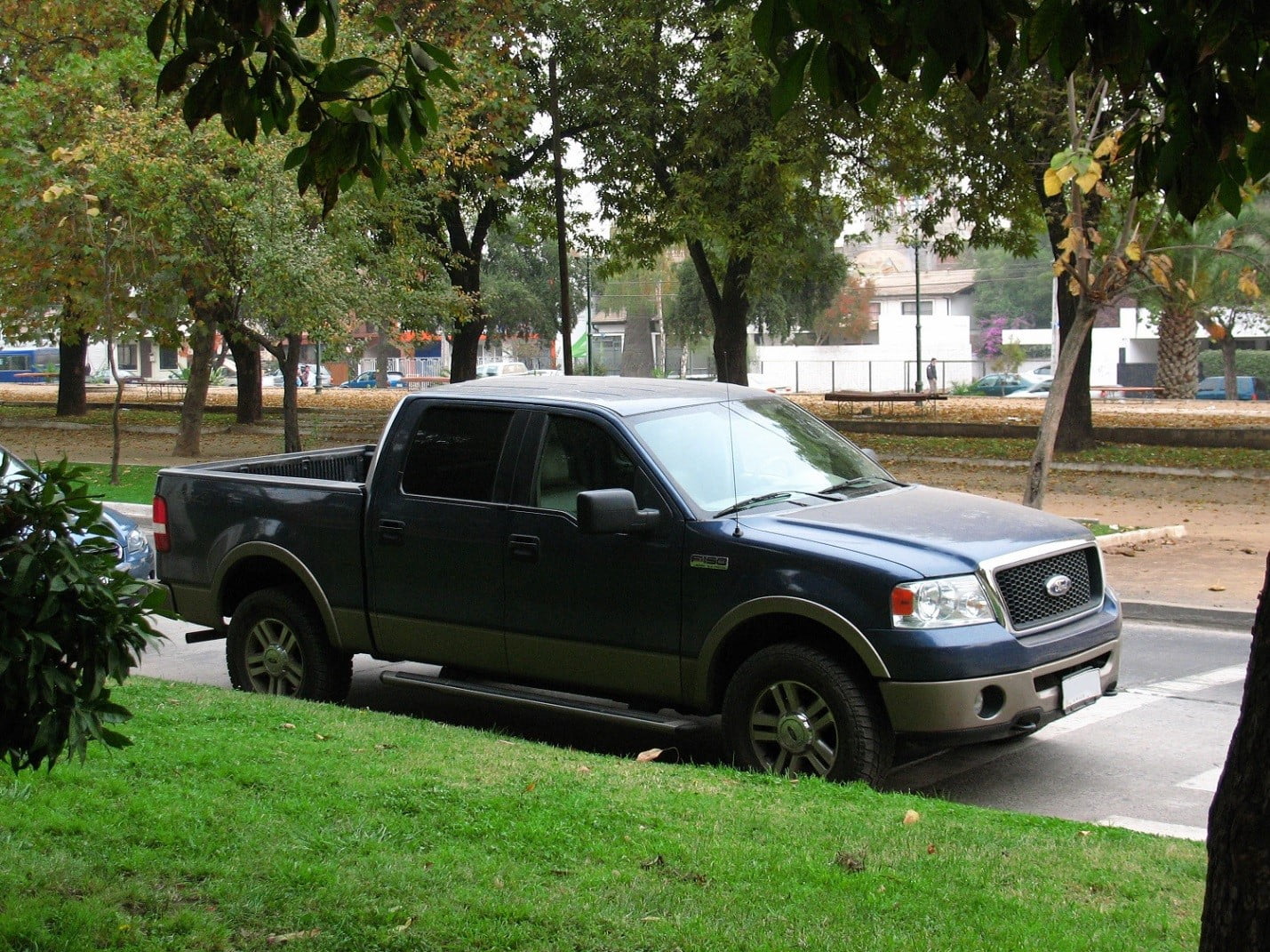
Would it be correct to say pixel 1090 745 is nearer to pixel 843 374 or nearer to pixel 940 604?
pixel 940 604

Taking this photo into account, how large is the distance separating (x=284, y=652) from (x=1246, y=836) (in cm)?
634

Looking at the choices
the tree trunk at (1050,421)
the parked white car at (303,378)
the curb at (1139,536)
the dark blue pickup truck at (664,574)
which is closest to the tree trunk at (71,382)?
the tree trunk at (1050,421)

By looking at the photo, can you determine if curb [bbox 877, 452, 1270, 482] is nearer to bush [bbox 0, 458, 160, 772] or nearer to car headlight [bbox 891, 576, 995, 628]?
car headlight [bbox 891, 576, 995, 628]

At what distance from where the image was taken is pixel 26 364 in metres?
101

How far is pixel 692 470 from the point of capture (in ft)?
23.2

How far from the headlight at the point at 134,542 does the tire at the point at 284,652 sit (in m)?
2.90

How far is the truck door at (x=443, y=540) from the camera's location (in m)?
7.32

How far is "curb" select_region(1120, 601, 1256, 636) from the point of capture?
11.0m

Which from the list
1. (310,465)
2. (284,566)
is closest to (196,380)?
(310,465)

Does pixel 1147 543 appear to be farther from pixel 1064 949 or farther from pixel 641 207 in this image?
pixel 641 207

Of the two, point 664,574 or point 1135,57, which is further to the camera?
point 664,574

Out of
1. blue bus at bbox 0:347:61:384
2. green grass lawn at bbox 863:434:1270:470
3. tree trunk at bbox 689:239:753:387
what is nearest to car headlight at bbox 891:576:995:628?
green grass lawn at bbox 863:434:1270:470

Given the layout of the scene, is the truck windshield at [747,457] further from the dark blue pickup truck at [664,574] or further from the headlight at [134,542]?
the headlight at [134,542]

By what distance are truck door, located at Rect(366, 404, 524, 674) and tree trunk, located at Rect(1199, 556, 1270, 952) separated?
4702 mm
